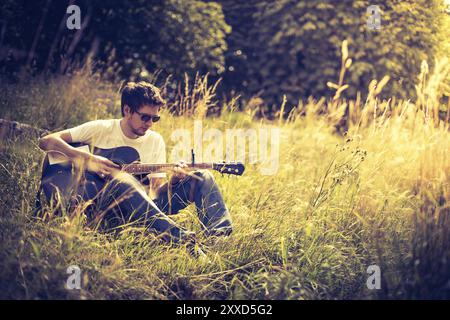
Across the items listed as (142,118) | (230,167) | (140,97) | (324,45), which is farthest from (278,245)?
(324,45)

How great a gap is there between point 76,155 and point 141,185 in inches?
19.6

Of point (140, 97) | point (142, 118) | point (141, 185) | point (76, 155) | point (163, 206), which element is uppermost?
point (140, 97)

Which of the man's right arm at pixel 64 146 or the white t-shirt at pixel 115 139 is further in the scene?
the white t-shirt at pixel 115 139

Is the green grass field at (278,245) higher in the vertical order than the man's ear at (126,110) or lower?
lower

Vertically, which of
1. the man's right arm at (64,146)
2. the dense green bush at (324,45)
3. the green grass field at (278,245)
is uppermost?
the dense green bush at (324,45)

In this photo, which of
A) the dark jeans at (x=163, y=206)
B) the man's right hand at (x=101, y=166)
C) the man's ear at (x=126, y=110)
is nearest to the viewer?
the dark jeans at (x=163, y=206)

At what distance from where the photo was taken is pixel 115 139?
398 cm

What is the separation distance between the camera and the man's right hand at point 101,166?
3.71 m

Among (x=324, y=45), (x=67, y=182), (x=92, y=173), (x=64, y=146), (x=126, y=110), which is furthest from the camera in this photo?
(x=324, y=45)

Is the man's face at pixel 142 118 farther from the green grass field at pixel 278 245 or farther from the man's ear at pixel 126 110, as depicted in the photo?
the green grass field at pixel 278 245

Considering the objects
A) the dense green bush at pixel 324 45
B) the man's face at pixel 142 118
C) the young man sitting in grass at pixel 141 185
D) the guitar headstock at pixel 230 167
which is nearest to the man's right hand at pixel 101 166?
the young man sitting in grass at pixel 141 185

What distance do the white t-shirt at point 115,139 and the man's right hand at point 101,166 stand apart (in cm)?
21

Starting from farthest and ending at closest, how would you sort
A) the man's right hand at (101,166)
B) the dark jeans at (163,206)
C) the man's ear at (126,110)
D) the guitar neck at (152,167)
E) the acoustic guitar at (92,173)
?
the man's ear at (126,110)
the guitar neck at (152,167)
the man's right hand at (101,166)
the acoustic guitar at (92,173)
the dark jeans at (163,206)

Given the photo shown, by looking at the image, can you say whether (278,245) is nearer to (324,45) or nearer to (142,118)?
(142,118)
